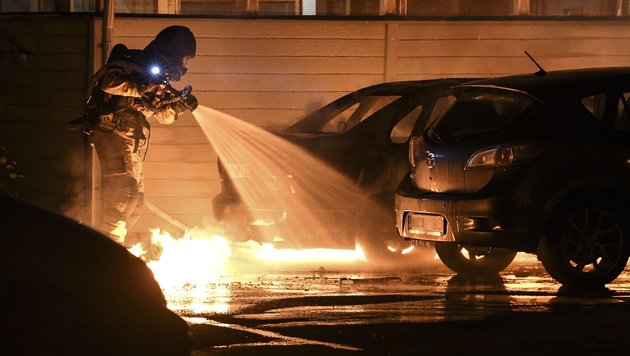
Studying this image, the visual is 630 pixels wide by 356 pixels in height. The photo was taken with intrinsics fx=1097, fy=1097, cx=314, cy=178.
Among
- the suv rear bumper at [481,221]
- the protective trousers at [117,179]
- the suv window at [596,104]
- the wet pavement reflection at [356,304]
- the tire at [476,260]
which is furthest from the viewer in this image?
the protective trousers at [117,179]

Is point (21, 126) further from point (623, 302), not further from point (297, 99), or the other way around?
point (623, 302)

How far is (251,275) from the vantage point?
30.4 feet

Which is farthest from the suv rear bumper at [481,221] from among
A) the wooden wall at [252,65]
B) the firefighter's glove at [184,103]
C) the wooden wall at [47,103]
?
the wooden wall at [47,103]

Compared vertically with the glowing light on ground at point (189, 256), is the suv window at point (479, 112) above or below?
above


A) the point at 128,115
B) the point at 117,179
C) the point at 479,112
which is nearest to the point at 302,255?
the point at 117,179

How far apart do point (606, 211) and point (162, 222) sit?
20.6 feet

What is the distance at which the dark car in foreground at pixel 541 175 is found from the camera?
305 inches

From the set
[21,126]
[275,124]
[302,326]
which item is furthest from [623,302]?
[21,126]

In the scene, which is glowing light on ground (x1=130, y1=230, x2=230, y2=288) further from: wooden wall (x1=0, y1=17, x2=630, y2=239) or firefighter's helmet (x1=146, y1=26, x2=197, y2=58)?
wooden wall (x1=0, y1=17, x2=630, y2=239)

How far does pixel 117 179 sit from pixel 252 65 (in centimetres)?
400

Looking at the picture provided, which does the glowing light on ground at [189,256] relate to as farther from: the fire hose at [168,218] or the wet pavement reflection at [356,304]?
the fire hose at [168,218]

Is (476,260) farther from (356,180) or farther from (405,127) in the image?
(405,127)

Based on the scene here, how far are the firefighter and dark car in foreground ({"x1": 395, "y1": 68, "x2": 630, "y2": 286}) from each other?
7.90 feet

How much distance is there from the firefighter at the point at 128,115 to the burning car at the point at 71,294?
499cm
